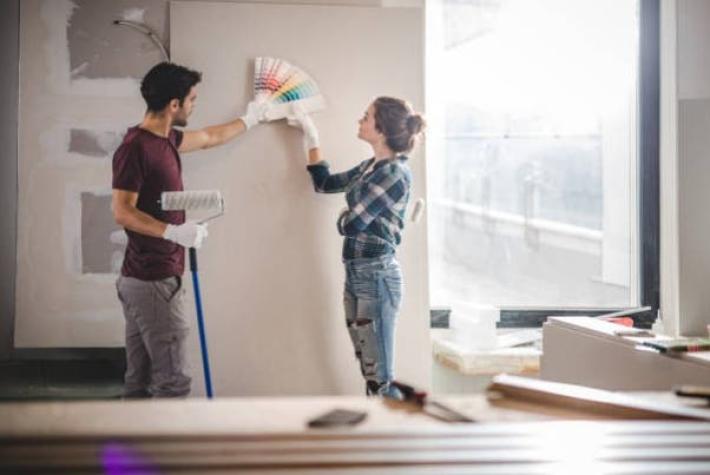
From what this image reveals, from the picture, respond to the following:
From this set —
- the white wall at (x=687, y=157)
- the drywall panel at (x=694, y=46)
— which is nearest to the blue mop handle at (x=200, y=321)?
the white wall at (x=687, y=157)

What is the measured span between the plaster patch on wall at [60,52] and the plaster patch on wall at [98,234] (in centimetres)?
46

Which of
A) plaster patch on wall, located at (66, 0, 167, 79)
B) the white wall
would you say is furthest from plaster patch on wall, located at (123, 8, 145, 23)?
the white wall

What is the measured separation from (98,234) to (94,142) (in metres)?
0.40

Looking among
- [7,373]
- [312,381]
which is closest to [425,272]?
[312,381]

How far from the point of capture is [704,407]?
4.49 feet

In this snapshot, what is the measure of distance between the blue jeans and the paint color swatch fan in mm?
773

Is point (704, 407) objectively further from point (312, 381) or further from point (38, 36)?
point (38, 36)

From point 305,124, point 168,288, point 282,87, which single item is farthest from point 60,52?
point 168,288

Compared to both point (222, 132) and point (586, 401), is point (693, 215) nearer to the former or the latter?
point (222, 132)

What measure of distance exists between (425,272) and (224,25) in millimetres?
1436

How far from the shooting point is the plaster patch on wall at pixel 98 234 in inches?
141

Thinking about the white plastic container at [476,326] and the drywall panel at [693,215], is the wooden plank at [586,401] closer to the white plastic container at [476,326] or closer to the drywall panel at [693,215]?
the white plastic container at [476,326]

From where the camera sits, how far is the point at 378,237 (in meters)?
3.38

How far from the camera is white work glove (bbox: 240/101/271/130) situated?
3.63 m
